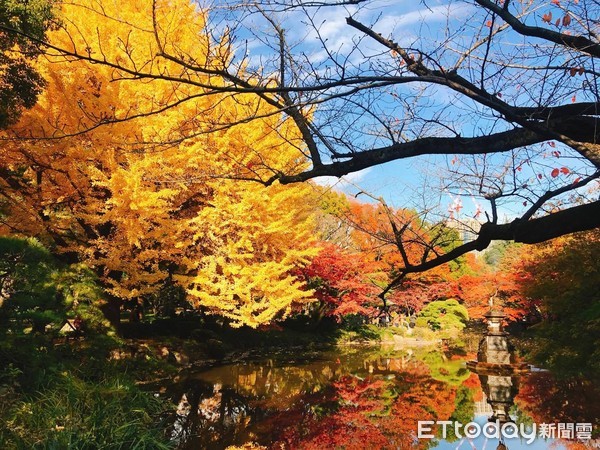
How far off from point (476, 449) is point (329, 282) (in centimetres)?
1228

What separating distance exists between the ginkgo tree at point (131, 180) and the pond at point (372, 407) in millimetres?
1815

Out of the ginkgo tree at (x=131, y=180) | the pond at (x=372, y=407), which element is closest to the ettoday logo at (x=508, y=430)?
the pond at (x=372, y=407)

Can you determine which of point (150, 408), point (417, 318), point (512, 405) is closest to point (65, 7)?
point (150, 408)

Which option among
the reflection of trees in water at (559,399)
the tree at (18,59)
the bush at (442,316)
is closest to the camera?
the reflection of trees in water at (559,399)

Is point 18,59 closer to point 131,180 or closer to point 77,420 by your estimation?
point 131,180

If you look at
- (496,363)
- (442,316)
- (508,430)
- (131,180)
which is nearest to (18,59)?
(131,180)

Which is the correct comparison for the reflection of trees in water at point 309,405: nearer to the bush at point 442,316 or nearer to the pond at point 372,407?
the pond at point 372,407

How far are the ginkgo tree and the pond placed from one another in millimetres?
1815

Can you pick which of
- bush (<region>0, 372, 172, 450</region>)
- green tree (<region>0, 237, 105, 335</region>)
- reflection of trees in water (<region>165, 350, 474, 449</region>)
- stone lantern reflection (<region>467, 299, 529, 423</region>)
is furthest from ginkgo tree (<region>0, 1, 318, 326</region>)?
stone lantern reflection (<region>467, 299, 529, 423</region>)

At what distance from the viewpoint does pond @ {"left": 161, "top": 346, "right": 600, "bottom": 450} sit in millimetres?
5332

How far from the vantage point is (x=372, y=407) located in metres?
7.02

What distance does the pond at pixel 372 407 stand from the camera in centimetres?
533

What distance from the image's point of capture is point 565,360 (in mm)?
7594

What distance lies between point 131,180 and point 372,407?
5479 mm
